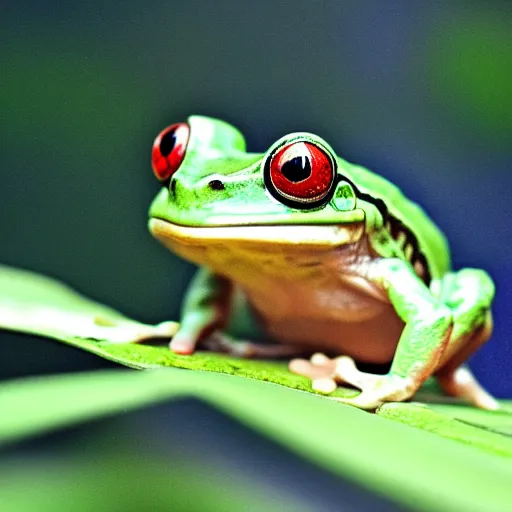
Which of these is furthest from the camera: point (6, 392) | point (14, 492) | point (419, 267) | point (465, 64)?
point (465, 64)

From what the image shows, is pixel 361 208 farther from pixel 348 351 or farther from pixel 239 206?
pixel 348 351

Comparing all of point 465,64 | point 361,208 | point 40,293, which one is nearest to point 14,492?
point 40,293

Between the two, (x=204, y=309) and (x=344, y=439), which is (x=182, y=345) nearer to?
(x=204, y=309)

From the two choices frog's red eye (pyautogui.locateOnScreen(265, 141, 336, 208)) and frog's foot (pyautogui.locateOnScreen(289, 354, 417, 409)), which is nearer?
frog's foot (pyautogui.locateOnScreen(289, 354, 417, 409))

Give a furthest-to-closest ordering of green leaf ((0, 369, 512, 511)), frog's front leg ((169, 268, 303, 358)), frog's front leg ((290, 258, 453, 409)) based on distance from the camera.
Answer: frog's front leg ((169, 268, 303, 358))
frog's front leg ((290, 258, 453, 409))
green leaf ((0, 369, 512, 511))

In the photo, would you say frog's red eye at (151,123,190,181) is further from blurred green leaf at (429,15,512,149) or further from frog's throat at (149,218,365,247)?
blurred green leaf at (429,15,512,149)

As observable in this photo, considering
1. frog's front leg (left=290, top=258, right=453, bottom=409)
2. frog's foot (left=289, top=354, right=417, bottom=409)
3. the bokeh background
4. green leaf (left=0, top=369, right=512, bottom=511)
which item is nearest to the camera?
green leaf (left=0, top=369, right=512, bottom=511)

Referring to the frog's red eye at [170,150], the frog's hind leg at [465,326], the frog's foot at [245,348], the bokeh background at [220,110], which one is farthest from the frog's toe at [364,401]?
the bokeh background at [220,110]

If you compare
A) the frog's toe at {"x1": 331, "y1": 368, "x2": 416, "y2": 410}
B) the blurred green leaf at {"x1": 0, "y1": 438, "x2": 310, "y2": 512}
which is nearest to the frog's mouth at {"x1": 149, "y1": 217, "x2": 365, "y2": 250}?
the frog's toe at {"x1": 331, "y1": 368, "x2": 416, "y2": 410}
